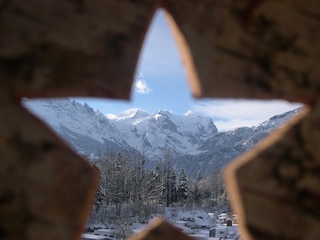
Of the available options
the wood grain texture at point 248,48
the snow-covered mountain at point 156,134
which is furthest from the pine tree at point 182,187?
the snow-covered mountain at point 156,134

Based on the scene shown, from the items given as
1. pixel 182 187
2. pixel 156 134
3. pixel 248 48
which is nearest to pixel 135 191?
pixel 182 187

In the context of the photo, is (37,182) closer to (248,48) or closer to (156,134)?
(248,48)

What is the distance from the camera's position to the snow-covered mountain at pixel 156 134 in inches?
3477

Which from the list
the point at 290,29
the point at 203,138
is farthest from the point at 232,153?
the point at 290,29

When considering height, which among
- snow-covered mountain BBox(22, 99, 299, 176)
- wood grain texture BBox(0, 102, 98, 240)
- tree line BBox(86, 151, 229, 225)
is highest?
snow-covered mountain BBox(22, 99, 299, 176)

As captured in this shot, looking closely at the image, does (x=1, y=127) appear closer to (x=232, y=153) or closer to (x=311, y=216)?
(x=311, y=216)

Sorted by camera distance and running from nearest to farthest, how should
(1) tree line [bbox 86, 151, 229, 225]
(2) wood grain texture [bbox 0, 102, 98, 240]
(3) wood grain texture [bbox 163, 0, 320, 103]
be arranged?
1. (2) wood grain texture [bbox 0, 102, 98, 240]
2. (3) wood grain texture [bbox 163, 0, 320, 103]
3. (1) tree line [bbox 86, 151, 229, 225]

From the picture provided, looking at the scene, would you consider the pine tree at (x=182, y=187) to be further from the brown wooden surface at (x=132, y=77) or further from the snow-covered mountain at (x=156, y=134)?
the snow-covered mountain at (x=156, y=134)

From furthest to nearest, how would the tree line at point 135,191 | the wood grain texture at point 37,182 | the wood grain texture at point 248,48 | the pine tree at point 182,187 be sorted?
the pine tree at point 182,187
the tree line at point 135,191
the wood grain texture at point 248,48
the wood grain texture at point 37,182

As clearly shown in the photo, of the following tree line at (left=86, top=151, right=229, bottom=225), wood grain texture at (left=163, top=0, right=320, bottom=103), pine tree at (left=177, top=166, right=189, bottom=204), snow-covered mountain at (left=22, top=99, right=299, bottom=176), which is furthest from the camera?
snow-covered mountain at (left=22, top=99, right=299, bottom=176)

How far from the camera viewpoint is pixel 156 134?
409 ft

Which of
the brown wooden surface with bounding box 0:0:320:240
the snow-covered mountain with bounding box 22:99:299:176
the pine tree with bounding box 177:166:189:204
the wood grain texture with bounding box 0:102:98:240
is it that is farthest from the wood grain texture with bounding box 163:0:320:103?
the snow-covered mountain with bounding box 22:99:299:176

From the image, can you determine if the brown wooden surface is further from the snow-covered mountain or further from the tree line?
the snow-covered mountain

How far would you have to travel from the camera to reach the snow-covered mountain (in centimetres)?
8832
